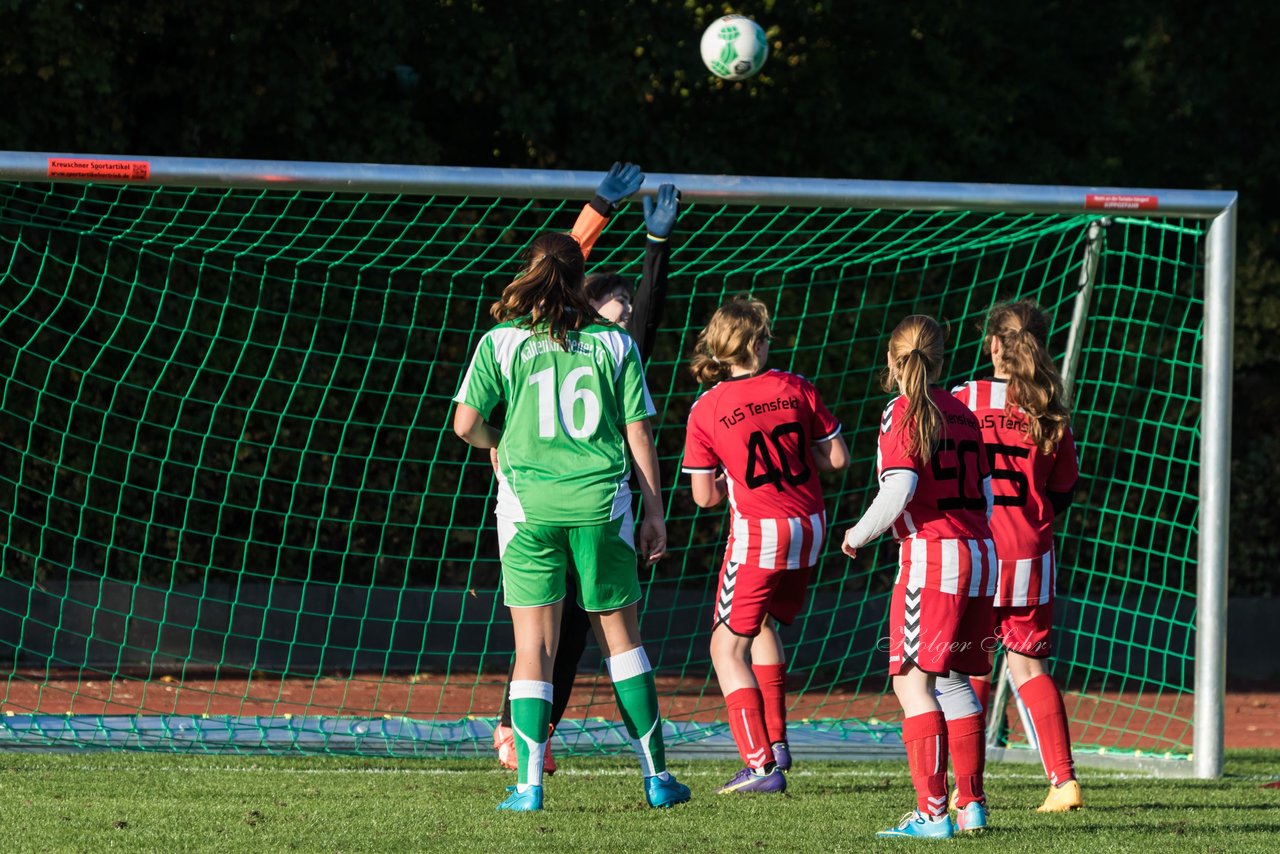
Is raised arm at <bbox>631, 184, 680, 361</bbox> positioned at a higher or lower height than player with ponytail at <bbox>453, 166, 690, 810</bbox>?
higher

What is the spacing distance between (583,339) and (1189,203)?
10.3 feet

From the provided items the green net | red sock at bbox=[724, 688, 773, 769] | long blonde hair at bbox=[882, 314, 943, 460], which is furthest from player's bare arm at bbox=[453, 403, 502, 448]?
the green net

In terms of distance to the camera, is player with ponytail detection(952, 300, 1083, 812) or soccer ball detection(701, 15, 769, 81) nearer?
player with ponytail detection(952, 300, 1083, 812)

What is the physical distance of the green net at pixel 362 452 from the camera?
27.3ft

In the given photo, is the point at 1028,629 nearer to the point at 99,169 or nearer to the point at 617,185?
the point at 617,185

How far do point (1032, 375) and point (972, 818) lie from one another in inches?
56.6

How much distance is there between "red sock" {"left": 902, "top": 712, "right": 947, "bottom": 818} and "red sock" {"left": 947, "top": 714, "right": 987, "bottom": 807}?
0.46 feet

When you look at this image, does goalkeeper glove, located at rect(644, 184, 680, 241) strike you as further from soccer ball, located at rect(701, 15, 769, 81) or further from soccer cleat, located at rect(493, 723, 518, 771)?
soccer cleat, located at rect(493, 723, 518, 771)

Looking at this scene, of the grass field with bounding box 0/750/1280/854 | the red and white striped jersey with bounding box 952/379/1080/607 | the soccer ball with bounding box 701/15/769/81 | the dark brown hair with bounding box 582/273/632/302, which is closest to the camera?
the grass field with bounding box 0/750/1280/854

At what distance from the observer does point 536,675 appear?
4414 mm

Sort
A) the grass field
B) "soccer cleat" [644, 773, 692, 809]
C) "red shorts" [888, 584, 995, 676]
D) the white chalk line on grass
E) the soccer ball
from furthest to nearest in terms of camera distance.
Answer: the soccer ball, the white chalk line on grass, "soccer cleat" [644, 773, 692, 809], "red shorts" [888, 584, 995, 676], the grass field

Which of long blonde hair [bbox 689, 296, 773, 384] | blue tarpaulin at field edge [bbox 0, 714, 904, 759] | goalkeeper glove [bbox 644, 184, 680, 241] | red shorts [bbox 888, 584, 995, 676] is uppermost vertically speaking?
goalkeeper glove [bbox 644, 184, 680, 241]

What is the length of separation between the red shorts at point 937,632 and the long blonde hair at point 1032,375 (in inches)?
30.3

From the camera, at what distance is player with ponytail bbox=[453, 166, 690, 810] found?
14.4ft
